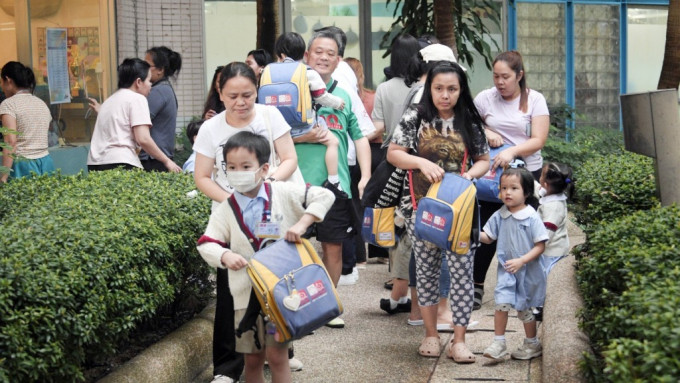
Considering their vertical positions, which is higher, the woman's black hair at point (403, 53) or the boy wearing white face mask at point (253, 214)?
the woman's black hair at point (403, 53)

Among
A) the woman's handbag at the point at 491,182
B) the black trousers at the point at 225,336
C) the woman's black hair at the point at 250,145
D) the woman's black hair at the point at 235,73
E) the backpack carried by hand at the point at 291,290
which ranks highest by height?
the woman's black hair at the point at 235,73

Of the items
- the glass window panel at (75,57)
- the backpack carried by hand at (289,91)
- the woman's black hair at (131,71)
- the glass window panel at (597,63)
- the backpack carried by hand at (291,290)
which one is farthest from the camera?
the glass window panel at (597,63)

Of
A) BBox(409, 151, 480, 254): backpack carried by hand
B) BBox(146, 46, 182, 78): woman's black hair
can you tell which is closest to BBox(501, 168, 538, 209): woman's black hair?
BBox(409, 151, 480, 254): backpack carried by hand

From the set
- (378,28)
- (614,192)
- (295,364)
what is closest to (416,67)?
(614,192)

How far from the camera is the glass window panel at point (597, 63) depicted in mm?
19078

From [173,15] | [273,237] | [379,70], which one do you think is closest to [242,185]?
[273,237]

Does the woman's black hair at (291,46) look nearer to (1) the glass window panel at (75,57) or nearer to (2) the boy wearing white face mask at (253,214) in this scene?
(2) the boy wearing white face mask at (253,214)

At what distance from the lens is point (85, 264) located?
5.06 meters

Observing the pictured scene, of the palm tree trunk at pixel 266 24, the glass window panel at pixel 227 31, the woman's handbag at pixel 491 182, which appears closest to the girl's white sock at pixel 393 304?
the woman's handbag at pixel 491 182

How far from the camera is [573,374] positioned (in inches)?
194

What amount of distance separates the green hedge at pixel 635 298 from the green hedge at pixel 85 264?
223cm

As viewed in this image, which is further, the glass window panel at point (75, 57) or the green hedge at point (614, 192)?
the glass window panel at point (75, 57)

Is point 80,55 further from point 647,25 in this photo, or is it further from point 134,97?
point 647,25

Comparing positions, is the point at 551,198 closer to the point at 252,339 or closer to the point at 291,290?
the point at 252,339
